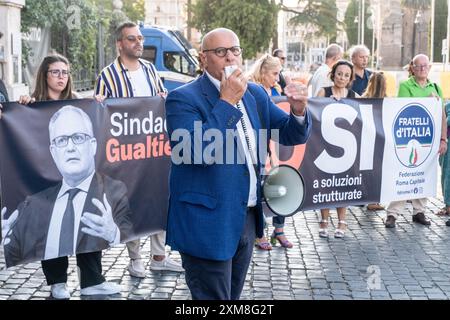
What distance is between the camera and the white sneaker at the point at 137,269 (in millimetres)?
6090

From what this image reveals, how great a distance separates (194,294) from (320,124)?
418cm

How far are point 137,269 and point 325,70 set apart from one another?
4.70 meters

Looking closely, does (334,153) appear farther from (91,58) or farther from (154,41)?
(91,58)

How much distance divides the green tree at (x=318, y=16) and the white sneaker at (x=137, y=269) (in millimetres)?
48239

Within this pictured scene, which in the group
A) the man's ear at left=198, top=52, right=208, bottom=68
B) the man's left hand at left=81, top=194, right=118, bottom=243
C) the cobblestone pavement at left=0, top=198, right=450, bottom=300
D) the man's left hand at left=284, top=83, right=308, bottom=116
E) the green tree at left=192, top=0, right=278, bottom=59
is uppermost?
the green tree at left=192, top=0, right=278, bottom=59

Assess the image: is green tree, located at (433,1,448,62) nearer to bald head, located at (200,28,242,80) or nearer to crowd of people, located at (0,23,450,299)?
crowd of people, located at (0,23,450,299)

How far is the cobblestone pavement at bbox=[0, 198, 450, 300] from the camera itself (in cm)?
563

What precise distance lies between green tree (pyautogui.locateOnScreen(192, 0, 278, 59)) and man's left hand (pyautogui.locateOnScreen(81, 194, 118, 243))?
1628 inches

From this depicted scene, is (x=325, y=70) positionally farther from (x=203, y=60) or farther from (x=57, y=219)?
(x=203, y=60)

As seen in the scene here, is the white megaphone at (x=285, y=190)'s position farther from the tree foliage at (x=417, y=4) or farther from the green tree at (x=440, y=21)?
the green tree at (x=440, y=21)

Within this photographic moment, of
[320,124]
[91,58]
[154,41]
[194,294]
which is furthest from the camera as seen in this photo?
[91,58]

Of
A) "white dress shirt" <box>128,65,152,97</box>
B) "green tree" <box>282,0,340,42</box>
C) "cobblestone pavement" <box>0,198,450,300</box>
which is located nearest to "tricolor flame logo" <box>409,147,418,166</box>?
"cobblestone pavement" <box>0,198,450,300</box>

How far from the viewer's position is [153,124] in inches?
243

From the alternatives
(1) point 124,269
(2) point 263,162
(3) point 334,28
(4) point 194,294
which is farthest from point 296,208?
(3) point 334,28
